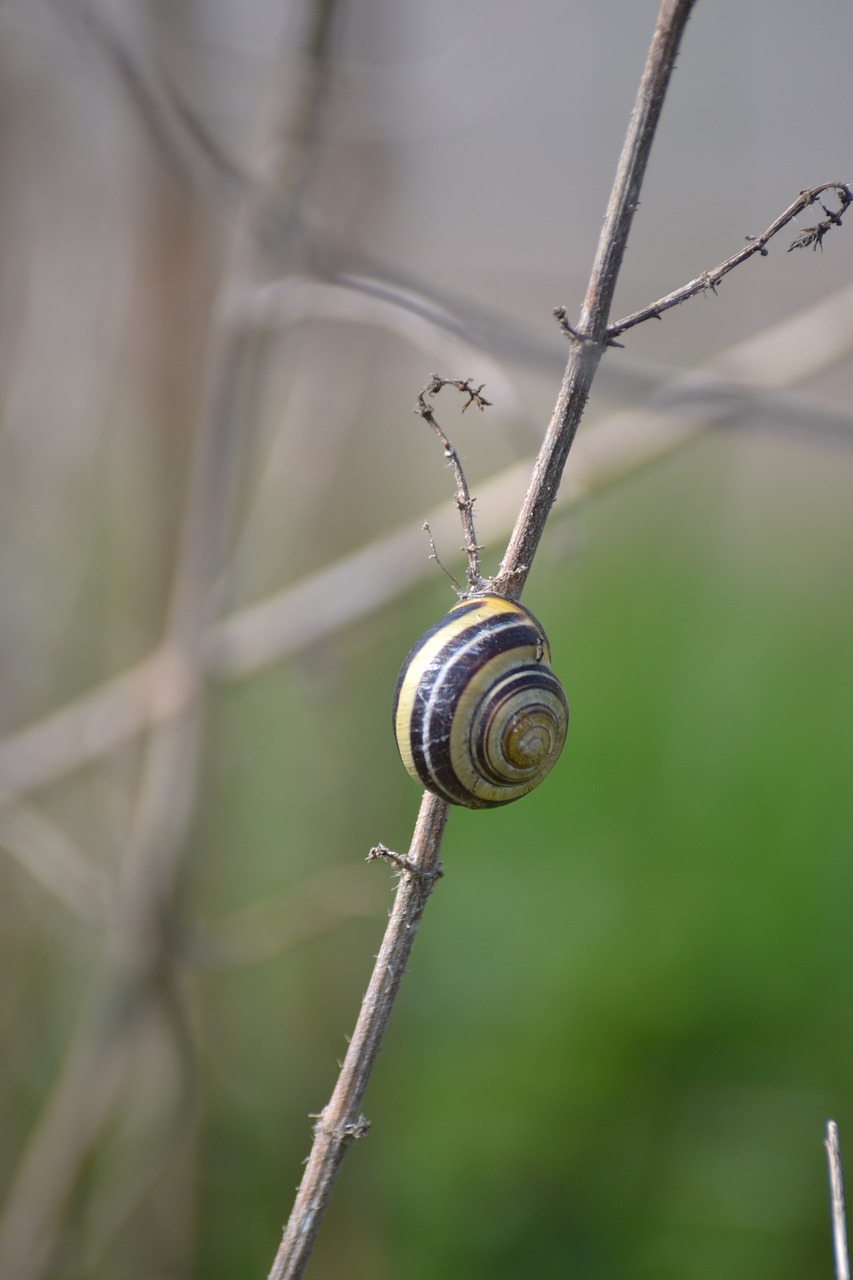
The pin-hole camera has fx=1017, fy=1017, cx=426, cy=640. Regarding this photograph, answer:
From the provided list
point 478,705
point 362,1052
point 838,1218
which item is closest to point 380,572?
point 478,705

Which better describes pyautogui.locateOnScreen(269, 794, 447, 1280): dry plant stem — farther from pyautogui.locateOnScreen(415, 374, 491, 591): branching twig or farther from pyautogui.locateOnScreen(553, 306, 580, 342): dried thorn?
pyautogui.locateOnScreen(553, 306, 580, 342): dried thorn

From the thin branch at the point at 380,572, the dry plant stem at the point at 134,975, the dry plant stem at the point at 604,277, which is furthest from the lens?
the dry plant stem at the point at 134,975

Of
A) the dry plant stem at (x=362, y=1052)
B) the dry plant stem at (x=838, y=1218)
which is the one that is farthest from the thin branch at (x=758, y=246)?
the dry plant stem at (x=838, y=1218)

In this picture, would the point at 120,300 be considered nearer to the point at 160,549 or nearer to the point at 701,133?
the point at 160,549

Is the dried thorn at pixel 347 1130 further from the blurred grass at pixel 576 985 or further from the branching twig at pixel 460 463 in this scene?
→ the blurred grass at pixel 576 985

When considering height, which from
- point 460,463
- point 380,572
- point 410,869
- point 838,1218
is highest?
point 380,572

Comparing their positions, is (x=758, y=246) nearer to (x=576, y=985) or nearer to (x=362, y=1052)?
(x=362, y=1052)
